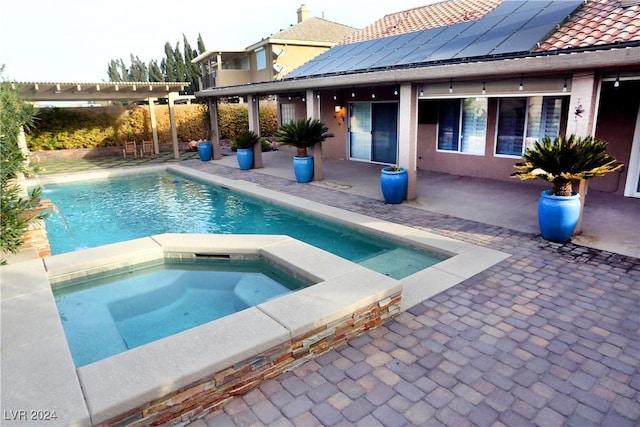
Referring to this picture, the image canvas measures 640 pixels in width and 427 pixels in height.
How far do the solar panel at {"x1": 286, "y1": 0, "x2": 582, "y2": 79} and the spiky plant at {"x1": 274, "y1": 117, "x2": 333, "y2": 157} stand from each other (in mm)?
1913

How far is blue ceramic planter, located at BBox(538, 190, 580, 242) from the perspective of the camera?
660 cm

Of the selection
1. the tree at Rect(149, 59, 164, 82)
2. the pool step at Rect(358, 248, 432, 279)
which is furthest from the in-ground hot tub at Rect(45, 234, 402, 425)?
the tree at Rect(149, 59, 164, 82)

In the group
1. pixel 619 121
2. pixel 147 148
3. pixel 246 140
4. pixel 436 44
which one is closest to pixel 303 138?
pixel 246 140

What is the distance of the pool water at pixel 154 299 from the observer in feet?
16.3

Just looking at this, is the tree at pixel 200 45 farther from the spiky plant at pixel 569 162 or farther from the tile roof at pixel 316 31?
the spiky plant at pixel 569 162

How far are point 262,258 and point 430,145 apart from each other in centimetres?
894

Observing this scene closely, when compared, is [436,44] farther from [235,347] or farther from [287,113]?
[235,347]

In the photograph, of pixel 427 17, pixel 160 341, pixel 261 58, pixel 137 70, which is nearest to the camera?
pixel 160 341

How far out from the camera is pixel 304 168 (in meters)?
12.5

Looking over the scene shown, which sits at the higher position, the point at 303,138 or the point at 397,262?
the point at 303,138

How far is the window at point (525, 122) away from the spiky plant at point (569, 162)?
13.6ft

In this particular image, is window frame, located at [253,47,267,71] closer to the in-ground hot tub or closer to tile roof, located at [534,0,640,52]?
tile roof, located at [534,0,640,52]

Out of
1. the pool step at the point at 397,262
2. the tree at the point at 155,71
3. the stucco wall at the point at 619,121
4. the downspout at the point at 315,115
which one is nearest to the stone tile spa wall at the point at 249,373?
the pool step at the point at 397,262

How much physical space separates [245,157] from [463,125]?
7832 mm
